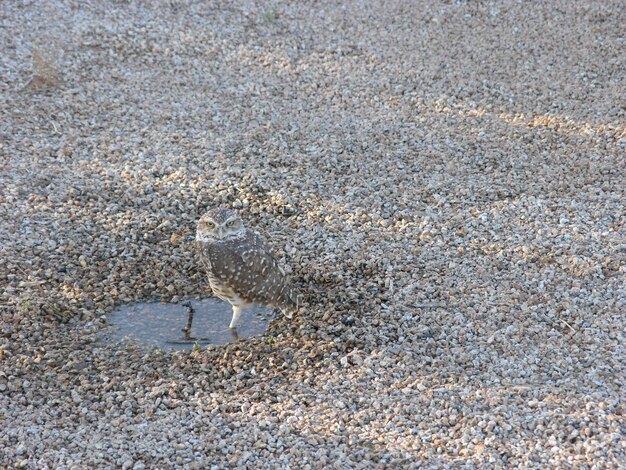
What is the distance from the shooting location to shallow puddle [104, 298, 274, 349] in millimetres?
5555

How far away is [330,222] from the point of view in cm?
642

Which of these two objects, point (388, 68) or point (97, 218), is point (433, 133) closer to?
point (388, 68)

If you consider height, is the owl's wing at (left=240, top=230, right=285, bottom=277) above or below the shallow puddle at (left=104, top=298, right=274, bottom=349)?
above

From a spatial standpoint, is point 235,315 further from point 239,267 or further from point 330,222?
point 330,222

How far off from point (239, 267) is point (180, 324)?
634 mm

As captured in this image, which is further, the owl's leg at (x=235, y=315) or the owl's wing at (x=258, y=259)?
the owl's leg at (x=235, y=315)

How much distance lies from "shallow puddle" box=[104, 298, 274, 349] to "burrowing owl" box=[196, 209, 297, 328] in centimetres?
25

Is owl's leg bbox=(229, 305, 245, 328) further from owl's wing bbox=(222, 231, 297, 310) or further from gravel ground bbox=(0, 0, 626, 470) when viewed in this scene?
gravel ground bbox=(0, 0, 626, 470)

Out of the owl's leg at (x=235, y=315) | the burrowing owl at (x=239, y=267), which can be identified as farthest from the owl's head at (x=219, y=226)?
the owl's leg at (x=235, y=315)

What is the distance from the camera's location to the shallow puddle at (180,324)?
5.55m

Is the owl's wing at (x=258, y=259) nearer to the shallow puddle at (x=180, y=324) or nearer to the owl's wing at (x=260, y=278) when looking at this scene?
the owl's wing at (x=260, y=278)

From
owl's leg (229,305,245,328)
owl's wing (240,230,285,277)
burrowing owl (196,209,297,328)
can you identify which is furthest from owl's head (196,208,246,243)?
owl's leg (229,305,245,328)

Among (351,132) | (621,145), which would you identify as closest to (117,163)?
(351,132)

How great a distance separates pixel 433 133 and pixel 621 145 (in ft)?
5.31
